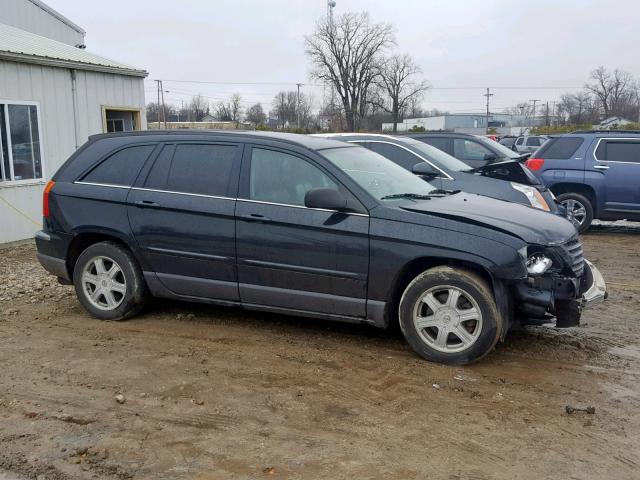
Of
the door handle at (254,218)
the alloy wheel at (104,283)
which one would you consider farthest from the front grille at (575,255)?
the alloy wheel at (104,283)

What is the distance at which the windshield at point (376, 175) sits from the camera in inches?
207

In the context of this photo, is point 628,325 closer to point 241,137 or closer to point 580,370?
point 580,370

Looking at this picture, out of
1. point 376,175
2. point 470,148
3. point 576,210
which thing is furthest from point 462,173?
point 576,210

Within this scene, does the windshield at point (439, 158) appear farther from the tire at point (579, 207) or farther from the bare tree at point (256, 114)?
the bare tree at point (256, 114)

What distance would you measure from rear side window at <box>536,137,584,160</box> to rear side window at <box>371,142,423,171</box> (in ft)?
13.4

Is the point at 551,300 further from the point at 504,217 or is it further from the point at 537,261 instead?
the point at 504,217

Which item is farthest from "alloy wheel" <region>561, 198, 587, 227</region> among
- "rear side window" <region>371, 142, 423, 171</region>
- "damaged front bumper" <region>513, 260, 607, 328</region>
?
"damaged front bumper" <region>513, 260, 607, 328</region>

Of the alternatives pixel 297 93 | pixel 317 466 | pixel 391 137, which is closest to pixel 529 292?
pixel 317 466

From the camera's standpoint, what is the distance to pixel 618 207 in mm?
11133

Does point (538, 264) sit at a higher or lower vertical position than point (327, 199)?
lower

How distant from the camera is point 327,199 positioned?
4.92 meters

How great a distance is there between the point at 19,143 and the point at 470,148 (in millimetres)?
7814

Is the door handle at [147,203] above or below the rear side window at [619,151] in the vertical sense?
below

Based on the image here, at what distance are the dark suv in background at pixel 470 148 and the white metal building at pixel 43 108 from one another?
20.2 ft
